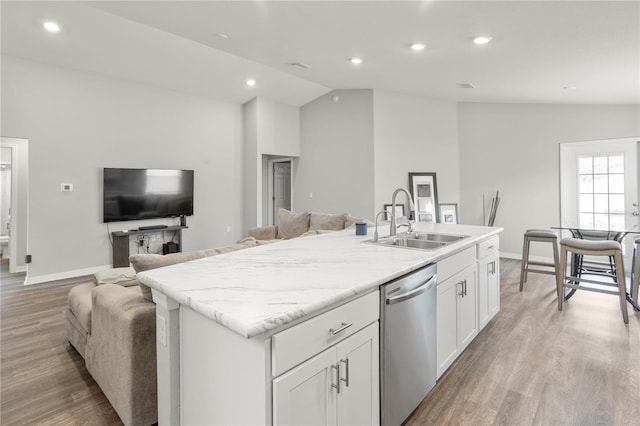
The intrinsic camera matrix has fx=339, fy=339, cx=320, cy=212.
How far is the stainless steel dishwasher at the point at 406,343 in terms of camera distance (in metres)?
1.56

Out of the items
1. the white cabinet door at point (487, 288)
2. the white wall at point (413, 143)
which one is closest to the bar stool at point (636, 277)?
the white cabinet door at point (487, 288)

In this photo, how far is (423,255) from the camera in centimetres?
191

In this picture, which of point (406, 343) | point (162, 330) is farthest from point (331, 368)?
point (162, 330)

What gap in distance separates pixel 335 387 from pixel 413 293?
65 centimetres

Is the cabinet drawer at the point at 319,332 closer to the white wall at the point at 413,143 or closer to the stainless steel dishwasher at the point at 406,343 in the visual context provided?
the stainless steel dishwasher at the point at 406,343

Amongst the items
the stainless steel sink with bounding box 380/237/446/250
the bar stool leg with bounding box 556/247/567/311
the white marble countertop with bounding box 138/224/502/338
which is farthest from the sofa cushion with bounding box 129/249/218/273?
the bar stool leg with bounding box 556/247/567/311

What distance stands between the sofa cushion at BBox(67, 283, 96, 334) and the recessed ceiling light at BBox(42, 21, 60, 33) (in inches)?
125

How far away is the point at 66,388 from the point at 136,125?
4458 millimetres

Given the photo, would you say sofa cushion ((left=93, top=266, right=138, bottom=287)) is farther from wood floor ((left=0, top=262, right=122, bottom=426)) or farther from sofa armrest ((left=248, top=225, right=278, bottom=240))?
sofa armrest ((left=248, top=225, right=278, bottom=240))

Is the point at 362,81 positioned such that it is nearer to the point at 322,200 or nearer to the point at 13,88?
the point at 322,200

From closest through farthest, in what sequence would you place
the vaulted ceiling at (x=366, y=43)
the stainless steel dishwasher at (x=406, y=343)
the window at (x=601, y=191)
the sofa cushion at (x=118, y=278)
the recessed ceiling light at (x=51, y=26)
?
the stainless steel dishwasher at (x=406, y=343) < the sofa cushion at (x=118, y=278) < the vaulted ceiling at (x=366, y=43) < the recessed ceiling light at (x=51, y=26) < the window at (x=601, y=191)

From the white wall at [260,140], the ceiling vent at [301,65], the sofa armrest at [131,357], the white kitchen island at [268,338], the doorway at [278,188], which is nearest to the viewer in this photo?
the white kitchen island at [268,338]

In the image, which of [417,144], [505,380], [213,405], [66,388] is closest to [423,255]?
[505,380]

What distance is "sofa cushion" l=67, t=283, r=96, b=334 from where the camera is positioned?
7.48 feet
